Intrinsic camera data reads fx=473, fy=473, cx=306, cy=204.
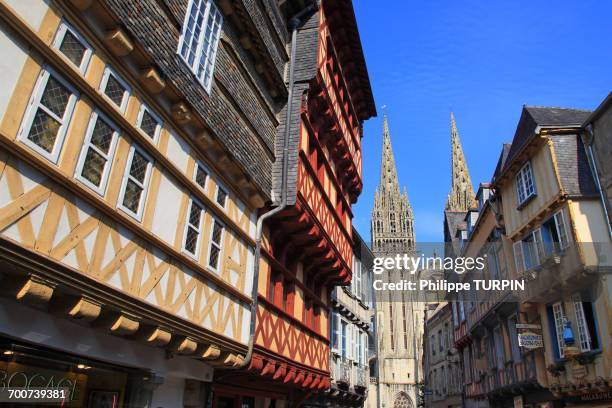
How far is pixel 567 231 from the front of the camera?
466 inches

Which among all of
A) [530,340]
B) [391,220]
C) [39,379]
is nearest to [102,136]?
[39,379]

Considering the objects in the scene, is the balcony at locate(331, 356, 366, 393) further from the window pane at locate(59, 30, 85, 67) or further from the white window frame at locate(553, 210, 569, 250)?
the window pane at locate(59, 30, 85, 67)

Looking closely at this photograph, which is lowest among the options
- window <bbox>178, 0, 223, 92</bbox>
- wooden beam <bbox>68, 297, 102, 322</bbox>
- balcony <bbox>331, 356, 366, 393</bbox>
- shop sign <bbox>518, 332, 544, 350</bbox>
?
wooden beam <bbox>68, 297, 102, 322</bbox>

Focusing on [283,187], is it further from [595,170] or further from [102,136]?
[595,170]

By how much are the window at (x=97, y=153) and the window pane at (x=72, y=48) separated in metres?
0.54

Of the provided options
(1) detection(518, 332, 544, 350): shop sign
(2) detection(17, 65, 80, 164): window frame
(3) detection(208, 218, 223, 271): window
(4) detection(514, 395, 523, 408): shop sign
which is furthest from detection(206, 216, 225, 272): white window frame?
(4) detection(514, 395, 523, 408): shop sign

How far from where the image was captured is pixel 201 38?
24.3 ft

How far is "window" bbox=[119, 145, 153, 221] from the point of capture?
541 centimetres

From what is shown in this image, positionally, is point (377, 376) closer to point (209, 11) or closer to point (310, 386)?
point (310, 386)

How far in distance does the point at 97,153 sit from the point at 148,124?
43.8 inches

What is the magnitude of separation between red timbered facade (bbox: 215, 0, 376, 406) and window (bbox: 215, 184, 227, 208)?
1.75 m

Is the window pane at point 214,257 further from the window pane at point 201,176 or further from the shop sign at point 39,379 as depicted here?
the shop sign at point 39,379

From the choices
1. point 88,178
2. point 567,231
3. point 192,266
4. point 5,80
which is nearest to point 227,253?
point 192,266

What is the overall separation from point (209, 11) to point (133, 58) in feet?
8.67
